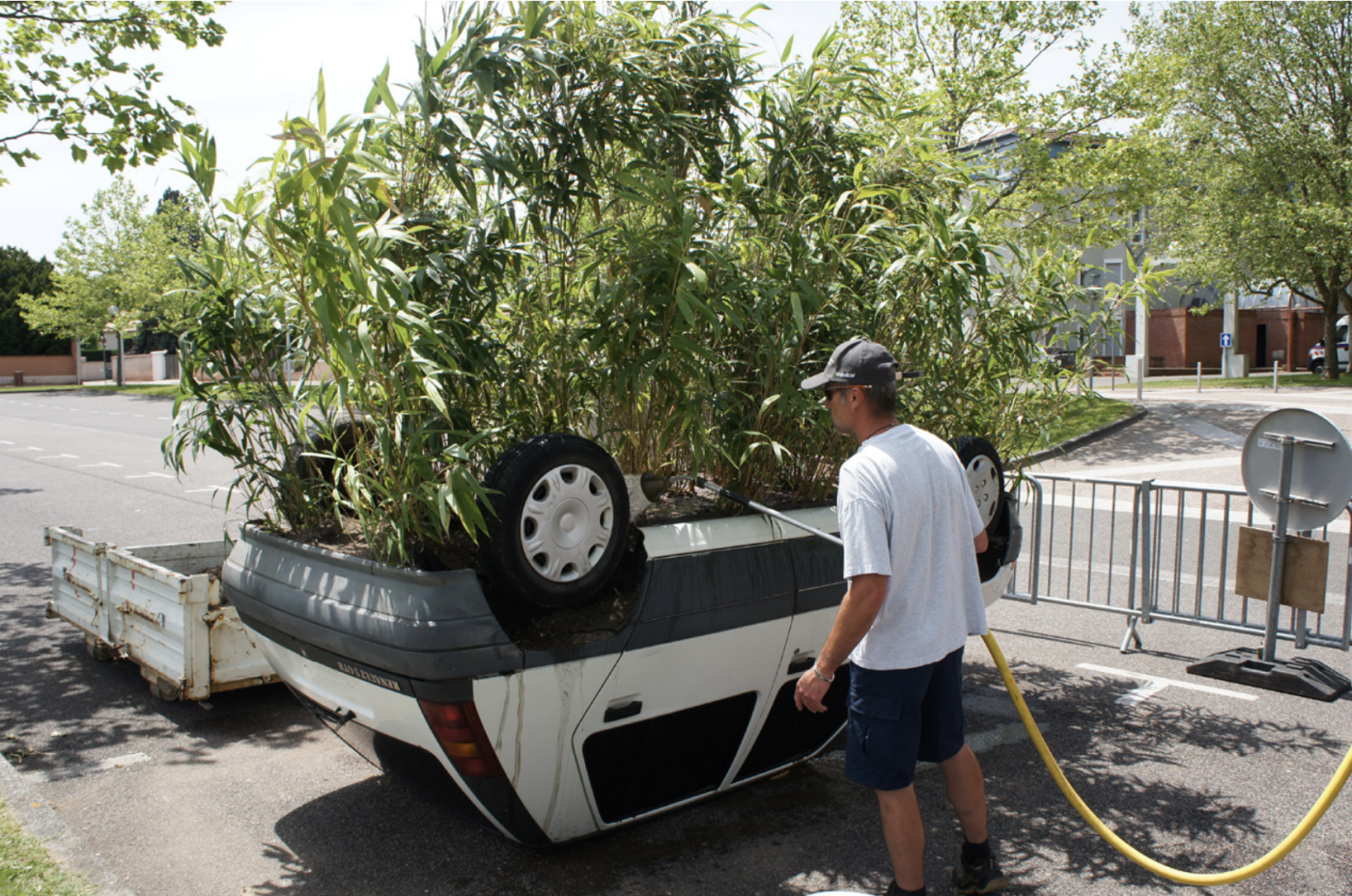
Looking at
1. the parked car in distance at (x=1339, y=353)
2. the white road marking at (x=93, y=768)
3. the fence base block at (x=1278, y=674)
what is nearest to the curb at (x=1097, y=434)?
the fence base block at (x=1278, y=674)

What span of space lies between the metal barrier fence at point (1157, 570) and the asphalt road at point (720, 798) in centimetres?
24

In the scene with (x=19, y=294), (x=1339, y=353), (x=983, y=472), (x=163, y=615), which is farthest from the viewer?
(x=19, y=294)

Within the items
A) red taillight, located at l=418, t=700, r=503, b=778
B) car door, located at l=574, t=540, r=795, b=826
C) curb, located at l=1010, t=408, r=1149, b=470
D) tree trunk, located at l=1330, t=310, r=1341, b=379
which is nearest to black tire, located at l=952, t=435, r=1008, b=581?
car door, located at l=574, t=540, r=795, b=826

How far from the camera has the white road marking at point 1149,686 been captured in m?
5.50

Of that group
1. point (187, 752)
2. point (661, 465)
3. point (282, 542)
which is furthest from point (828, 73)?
point (187, 752)

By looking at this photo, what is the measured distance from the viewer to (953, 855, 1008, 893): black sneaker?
3.32m

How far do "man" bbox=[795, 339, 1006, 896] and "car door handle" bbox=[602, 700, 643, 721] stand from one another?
55 centimetres

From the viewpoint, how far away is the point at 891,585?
121 inches

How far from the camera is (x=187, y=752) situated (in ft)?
15.4

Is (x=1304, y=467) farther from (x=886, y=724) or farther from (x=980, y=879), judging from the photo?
(x=886, y=724)

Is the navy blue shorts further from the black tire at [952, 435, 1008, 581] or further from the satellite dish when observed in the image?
the satellite dish

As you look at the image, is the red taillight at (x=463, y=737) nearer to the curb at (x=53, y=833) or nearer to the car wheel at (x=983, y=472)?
the curb at (x=53, y=833)

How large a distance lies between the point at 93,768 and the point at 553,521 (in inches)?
116

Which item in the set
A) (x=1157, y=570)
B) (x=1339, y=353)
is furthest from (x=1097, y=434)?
(x=1339, y=353)
